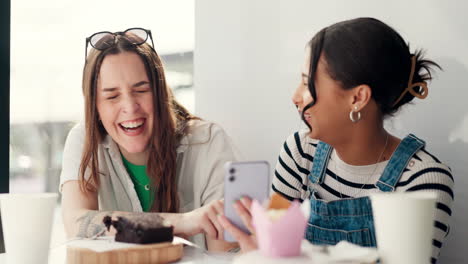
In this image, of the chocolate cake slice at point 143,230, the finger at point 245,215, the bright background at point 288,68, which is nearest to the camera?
the finger at point 245,215

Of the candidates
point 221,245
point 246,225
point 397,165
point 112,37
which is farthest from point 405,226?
point 112,37

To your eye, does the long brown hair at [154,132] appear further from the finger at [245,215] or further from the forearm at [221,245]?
the finger at [245,215]

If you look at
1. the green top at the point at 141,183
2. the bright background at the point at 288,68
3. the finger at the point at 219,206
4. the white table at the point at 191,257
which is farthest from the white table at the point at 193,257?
the bright background at the point at 288,68

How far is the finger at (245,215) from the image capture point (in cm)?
108

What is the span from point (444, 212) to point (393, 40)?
19.0 inches

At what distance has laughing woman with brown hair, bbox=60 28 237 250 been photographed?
1846 millimetres

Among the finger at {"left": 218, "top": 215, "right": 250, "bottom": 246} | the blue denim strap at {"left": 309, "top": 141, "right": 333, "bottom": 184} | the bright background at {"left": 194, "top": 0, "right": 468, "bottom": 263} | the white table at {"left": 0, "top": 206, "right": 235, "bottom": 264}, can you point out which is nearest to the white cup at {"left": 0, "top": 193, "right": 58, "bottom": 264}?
the white table at {"left": 0, "top": 206, "right": 235, "bottom": 264}

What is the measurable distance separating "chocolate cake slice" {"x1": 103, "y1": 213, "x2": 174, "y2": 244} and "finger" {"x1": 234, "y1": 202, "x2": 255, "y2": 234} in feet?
0.90

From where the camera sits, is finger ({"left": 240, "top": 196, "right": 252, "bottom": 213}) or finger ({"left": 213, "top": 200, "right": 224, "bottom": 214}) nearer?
finger ({"left": 240, "top": 196, "right": 252, "bottom": 213})

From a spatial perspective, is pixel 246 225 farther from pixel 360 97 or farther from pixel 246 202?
pixel 360 97

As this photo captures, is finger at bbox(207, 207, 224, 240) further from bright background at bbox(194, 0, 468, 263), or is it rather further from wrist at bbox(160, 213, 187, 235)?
bright background at bbox(194, 0, 468, 263)

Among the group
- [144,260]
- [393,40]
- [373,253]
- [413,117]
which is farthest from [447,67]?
[144,260]

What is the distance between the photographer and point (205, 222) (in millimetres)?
1473

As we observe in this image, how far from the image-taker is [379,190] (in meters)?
1.49
